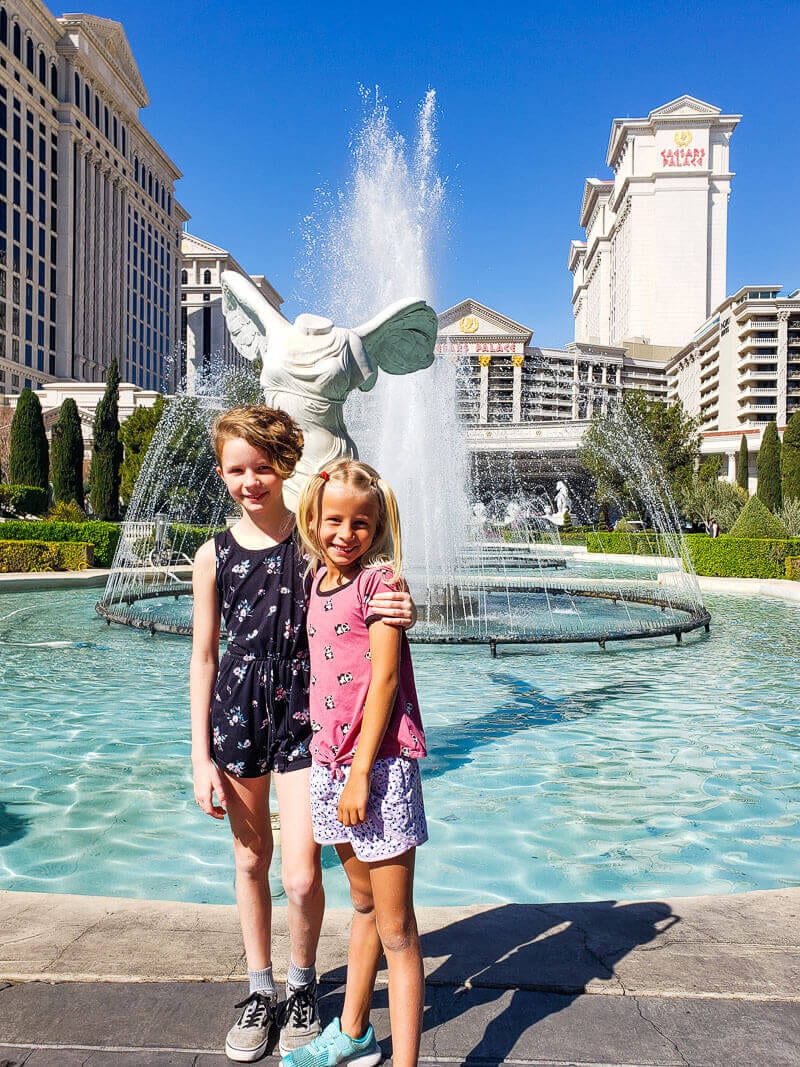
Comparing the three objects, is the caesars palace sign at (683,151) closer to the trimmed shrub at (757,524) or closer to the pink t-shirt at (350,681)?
the trimmed shrub at (757,524)

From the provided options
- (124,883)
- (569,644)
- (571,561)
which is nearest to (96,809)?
(124,883)

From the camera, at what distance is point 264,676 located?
89.0 inches

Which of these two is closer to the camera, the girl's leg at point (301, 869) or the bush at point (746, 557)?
the girl's leg at point (301, 869)

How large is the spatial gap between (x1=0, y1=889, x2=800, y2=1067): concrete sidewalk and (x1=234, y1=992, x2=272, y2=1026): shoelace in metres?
0.06

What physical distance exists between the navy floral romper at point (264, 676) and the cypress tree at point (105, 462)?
30.0 metres

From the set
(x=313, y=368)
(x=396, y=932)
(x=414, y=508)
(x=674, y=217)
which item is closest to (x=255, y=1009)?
(x=396, y=932)

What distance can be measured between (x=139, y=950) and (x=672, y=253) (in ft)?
414

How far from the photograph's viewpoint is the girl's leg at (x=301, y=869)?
2186 millimetres

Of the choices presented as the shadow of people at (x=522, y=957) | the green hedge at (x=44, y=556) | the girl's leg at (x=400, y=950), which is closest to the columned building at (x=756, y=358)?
the green hedge at (x=44, y=556)

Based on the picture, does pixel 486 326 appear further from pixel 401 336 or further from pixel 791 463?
pixel 401 336

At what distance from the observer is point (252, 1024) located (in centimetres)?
206

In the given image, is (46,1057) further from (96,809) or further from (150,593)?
(150,593)

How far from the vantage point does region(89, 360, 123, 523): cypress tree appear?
3059 cm

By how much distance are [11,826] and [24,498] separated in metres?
25.1
